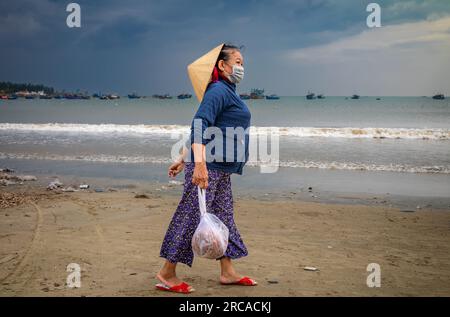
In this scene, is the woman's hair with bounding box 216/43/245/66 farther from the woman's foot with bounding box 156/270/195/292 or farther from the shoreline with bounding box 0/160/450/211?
the shoreline with bounding box 0/160/450/211

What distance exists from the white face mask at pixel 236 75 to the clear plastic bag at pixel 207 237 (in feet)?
2.80

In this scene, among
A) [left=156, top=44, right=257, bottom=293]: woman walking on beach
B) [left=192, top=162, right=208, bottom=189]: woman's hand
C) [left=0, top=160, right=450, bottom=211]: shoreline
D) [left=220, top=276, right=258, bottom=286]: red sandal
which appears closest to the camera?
[left=192, top=162, right=208, bottom=189]: woman's hand

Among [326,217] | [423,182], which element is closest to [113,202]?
[326,217]

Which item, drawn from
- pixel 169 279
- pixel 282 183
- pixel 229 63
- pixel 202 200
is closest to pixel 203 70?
pixel 229 63

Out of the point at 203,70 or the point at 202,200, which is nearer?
the point at 202,200

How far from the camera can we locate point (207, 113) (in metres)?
3.31

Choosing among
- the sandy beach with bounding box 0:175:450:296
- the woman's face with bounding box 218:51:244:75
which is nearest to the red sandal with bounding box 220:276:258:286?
the sandy beach with bounding box 0:175:450:296

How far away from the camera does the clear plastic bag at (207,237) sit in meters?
3.30

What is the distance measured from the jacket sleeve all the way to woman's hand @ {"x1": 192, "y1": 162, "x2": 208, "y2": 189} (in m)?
0.17

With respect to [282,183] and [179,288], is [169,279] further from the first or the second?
[282,183]

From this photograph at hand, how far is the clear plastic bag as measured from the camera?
130 inches

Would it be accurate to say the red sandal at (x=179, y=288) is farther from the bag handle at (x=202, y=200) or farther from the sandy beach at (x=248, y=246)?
the bag handle at (x=202, y=200)

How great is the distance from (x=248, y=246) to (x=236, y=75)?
214cm
